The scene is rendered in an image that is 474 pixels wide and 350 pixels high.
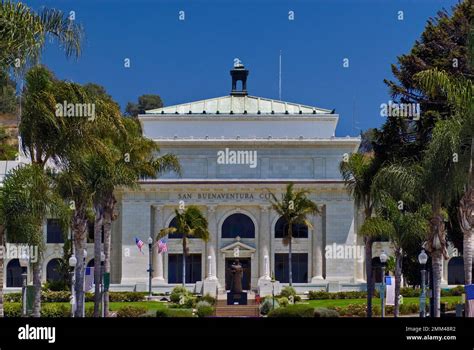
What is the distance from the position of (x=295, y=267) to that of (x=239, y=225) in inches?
210

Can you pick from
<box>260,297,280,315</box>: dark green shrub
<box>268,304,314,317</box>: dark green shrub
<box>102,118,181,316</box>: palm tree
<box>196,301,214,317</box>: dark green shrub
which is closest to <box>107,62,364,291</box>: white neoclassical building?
<box>260,297,280,315</box>: dark green shrub

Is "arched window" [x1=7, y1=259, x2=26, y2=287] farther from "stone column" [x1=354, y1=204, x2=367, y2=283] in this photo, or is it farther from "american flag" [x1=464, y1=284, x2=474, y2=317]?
"american flag" [x1=464, y1=284, x2=474, y2=317]

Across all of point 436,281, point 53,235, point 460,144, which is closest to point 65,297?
point 53,235

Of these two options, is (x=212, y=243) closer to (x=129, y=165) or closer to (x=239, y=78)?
(x=239, y=78)

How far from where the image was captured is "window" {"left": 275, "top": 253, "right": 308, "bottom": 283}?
239ft

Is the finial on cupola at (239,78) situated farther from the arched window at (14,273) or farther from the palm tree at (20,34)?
the palm tree at (20,34)

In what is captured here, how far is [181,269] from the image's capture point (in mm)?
73000

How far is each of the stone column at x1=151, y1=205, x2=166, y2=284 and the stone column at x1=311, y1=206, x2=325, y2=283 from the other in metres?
11.3

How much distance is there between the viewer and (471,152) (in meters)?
27.5

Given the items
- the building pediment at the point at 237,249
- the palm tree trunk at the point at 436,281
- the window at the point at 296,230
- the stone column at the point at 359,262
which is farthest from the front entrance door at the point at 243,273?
the palm tree trunk at the point at 436,281

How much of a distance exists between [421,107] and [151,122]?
1211 inches

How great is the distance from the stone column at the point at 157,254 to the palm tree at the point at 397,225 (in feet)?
103

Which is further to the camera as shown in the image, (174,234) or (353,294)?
(174,234)

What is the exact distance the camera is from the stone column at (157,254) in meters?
71.7
